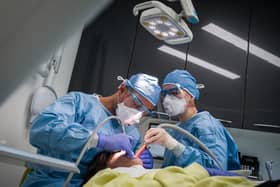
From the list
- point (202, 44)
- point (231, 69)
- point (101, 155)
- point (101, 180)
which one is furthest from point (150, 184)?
point (202, 44)

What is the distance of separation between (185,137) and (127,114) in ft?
0.95

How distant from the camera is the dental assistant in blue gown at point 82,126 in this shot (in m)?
0.92

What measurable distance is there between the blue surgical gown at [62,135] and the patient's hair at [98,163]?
0.09 feet

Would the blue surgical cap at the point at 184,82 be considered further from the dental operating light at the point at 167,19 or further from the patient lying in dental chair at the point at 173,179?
the patient lying in dental chair at the point at 173,179

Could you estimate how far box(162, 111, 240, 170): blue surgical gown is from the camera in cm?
100

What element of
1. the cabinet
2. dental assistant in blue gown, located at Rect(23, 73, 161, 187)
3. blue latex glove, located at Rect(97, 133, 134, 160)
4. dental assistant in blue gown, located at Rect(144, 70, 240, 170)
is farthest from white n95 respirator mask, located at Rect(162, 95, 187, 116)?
the cabinet

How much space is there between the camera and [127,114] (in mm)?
1243

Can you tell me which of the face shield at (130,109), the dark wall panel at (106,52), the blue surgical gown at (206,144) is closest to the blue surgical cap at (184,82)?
the blue surgical gown at (206,144)

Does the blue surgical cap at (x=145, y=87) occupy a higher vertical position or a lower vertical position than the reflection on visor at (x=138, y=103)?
higher

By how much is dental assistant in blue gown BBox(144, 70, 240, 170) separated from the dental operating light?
294 mm

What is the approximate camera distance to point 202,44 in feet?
6.68

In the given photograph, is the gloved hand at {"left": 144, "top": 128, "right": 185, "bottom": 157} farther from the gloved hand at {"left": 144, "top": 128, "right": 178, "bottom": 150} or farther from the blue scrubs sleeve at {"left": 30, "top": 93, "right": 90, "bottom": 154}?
the blue scrubs sleeve at {"left": 30, "top": 93, "right": 90, "bottom": 154}

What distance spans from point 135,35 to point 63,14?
2064 mm

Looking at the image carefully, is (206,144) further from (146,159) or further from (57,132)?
→ (57,132)
